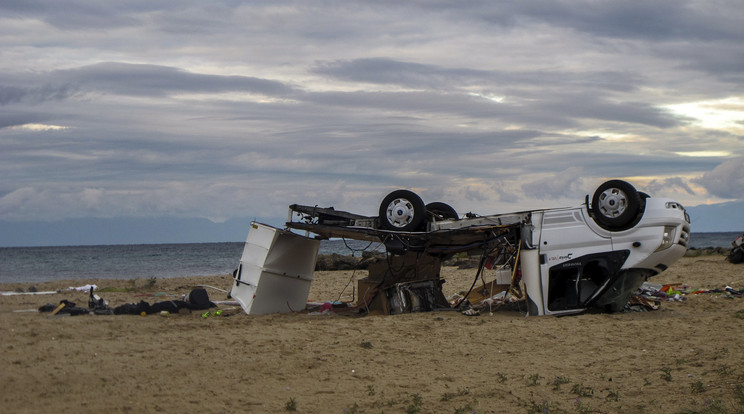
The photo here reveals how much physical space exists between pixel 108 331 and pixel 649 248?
894 centimetres

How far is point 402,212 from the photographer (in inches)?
505

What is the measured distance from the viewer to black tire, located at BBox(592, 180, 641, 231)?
11547 millimetres

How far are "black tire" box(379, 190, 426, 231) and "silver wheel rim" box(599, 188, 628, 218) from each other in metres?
3.06

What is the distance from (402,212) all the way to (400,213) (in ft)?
0.14

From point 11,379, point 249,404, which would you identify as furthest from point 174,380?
point 11,379

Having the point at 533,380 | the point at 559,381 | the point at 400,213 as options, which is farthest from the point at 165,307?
the point at 559,381

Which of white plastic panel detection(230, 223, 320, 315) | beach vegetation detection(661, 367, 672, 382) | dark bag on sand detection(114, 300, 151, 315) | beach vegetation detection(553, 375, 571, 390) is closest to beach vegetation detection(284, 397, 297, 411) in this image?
beach vegetation detection(553, 375, 571, 390)

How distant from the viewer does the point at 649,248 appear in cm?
1155

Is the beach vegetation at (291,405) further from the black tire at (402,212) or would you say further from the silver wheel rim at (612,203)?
the silver wheel rim at (612,203)

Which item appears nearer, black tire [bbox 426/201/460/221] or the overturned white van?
the overturned white van

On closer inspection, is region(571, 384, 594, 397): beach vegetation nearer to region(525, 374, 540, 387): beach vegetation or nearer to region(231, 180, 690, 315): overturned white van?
region(525, 374, 540, 387): beach vegetation

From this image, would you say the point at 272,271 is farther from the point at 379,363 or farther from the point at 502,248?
the point at 379,363

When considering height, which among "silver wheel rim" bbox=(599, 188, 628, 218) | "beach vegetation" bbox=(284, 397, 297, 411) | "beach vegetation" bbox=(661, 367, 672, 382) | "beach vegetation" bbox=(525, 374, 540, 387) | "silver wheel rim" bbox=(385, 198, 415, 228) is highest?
"silver wheel rim" bbox=(599, 188, 628, 218)

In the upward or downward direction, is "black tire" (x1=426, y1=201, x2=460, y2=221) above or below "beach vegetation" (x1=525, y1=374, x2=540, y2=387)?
above
